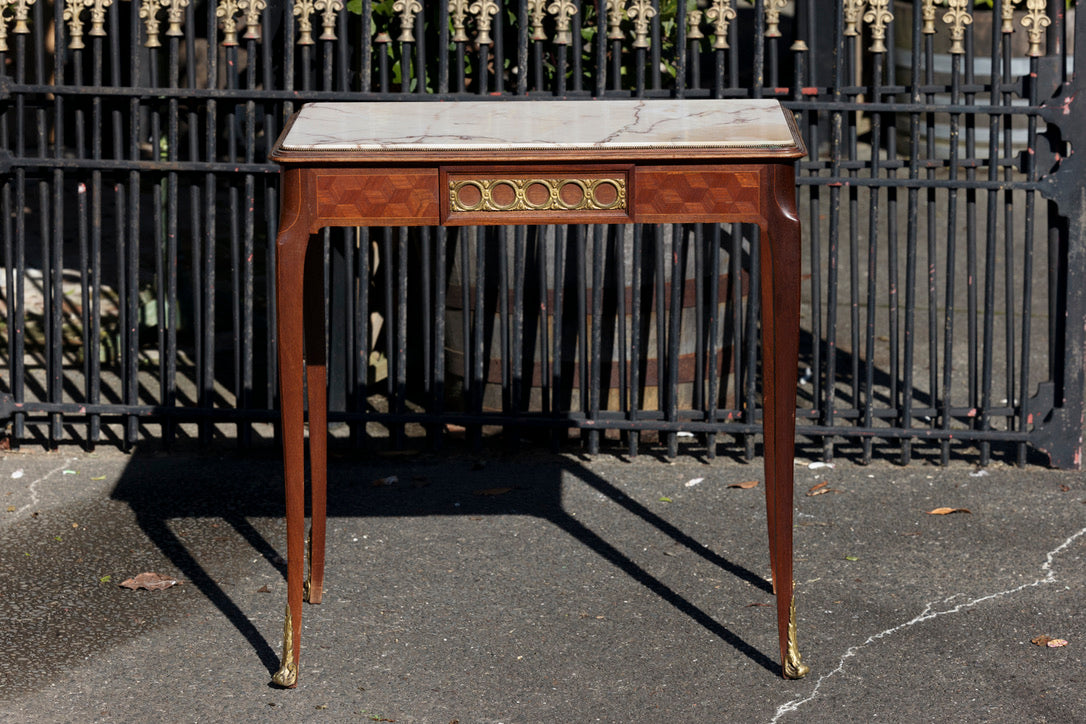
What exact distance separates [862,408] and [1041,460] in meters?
0.71


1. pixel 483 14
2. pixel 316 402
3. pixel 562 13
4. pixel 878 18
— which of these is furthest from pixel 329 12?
pixel 878 18

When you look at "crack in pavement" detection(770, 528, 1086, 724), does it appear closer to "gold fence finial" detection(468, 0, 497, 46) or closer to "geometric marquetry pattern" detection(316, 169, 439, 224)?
"geometric marquetry pattern" detection(316, 169, 439, 224)

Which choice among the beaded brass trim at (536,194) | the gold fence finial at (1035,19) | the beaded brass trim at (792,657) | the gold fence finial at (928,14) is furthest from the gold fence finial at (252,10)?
the beaded brass trim at (792,657)

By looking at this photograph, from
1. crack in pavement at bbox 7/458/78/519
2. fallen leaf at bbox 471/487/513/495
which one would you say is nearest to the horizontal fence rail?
crack in pavement at bbox 7/458/78/519

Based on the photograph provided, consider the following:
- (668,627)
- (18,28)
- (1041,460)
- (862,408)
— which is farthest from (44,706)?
(1041,460)

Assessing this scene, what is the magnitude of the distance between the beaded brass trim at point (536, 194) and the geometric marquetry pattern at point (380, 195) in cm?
6

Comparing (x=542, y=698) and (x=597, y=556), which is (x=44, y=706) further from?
(x=597, y=556)

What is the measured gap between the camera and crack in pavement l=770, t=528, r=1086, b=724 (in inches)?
136

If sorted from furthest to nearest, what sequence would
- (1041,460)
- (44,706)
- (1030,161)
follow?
(1041,460)
(1030,161)
(44,706)

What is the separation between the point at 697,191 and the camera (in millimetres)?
3301

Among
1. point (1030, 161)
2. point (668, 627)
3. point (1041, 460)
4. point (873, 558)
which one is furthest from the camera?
point (1041, 460)

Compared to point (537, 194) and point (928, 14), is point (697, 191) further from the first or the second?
point (928, 14)

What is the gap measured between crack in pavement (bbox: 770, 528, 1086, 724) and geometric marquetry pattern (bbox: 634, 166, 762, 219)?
4.01 ft

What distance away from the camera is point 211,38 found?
16.4ft
